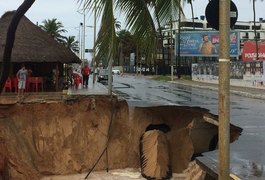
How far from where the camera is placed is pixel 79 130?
1609cm

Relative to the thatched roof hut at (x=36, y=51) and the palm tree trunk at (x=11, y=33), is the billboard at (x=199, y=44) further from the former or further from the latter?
the palm tree trunk at (x=11, y=33)

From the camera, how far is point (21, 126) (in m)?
15.6

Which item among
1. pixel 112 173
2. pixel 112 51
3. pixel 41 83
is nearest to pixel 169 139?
pixel 112 173

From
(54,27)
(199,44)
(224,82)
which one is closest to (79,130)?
(224,82)

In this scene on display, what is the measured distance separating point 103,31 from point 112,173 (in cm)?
882

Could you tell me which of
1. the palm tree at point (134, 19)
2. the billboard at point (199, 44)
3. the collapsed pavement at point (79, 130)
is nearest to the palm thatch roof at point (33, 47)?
the collapsed pavement at point (79, 130)

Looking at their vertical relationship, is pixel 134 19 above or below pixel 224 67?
above

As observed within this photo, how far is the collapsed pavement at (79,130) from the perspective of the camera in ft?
50.5

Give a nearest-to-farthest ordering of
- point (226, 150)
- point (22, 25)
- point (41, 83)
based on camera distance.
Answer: point (226, 150)
point (41, 83)
point (22, 25)

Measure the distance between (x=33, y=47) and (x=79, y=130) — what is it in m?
15.3

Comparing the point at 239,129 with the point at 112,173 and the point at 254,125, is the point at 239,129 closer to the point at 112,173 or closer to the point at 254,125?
the point at 254,125

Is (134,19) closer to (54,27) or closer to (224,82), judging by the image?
(224,82)

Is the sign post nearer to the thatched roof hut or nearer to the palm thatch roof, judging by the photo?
the palm thatch roof

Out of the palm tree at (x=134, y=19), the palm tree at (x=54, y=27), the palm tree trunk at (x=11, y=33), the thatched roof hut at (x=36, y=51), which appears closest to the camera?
the palm tree trunk at (x=11, y=33)
